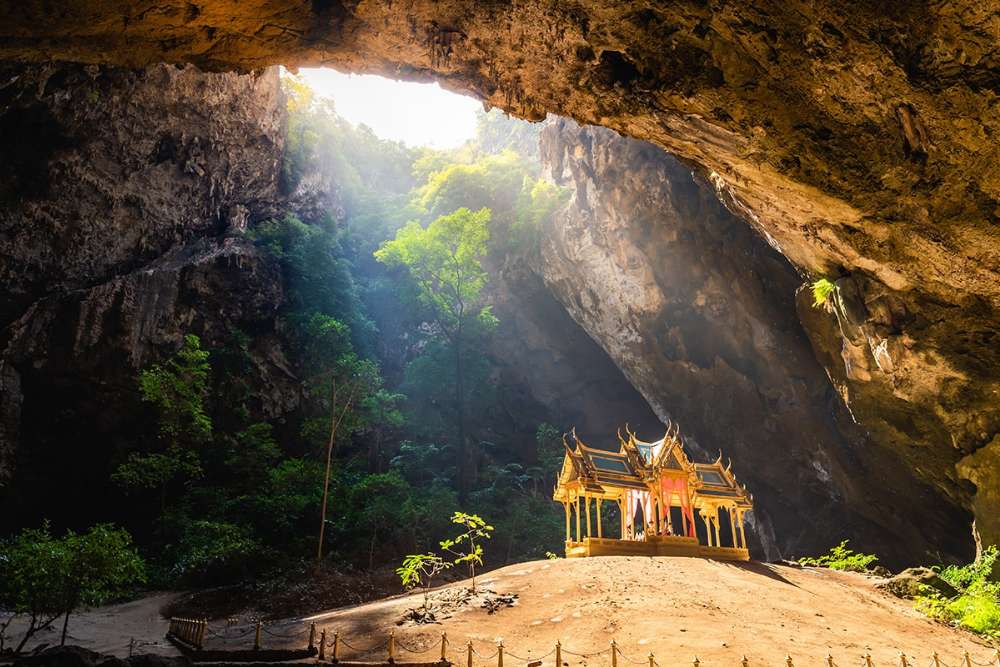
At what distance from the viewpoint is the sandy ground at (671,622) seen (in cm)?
877

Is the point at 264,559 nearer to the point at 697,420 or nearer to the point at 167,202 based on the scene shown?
the point at 167,202

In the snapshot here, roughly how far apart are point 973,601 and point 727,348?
13.1 metres

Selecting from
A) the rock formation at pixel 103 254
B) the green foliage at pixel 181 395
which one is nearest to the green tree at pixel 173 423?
the green foliage at pixel 181 395

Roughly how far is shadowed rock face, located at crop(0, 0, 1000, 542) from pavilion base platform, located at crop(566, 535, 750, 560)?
7243 millimetres

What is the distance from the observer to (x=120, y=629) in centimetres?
1316

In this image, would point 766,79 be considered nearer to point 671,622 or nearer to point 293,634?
point 671,622

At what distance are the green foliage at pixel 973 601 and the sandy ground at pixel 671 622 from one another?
0.36m

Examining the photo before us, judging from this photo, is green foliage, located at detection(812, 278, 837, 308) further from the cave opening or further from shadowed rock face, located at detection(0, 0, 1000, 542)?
shadowed rock face, located at detection(0, 0, 1000, 542)

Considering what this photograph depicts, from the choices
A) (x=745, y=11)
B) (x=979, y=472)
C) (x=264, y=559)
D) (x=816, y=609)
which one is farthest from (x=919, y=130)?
(x=264, y=559)

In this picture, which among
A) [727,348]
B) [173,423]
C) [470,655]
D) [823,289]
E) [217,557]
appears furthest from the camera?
[727,348]

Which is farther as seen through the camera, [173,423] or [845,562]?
[173,423]

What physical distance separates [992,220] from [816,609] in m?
7.38

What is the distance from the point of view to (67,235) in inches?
804

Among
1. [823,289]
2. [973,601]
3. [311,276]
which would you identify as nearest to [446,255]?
[311,276]
